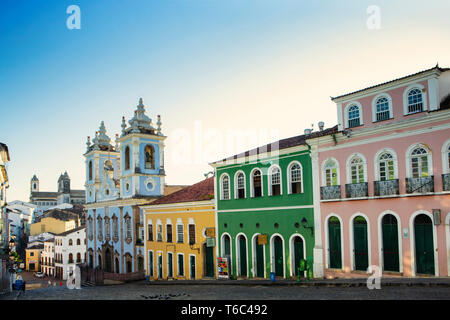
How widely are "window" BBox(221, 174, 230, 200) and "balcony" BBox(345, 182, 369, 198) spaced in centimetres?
901

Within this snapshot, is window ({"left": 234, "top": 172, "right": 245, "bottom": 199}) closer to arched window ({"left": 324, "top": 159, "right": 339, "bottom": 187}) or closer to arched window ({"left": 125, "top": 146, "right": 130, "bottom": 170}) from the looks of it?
arched window ({"left": 324, "top": 159, "right": 339, "bottom": 187})

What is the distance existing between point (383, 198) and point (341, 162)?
→ 280 cm

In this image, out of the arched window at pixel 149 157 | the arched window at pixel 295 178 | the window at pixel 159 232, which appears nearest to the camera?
the arched window at pixel 295 178

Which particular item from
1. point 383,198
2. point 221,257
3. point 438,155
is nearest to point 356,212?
point 383,198

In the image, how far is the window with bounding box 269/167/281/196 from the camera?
2525cm

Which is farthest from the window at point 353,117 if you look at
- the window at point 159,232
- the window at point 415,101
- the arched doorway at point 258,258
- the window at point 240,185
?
the window at point 159,232

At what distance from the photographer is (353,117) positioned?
21.8 meters

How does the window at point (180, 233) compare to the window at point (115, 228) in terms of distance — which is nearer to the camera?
the window at point (180, 233)

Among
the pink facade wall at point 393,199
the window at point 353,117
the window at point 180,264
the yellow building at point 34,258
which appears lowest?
the yellow building at point 34,258

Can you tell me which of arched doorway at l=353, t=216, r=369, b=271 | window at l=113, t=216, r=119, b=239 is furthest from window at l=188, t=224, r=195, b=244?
window at l=113, t=216, r=119, b=239

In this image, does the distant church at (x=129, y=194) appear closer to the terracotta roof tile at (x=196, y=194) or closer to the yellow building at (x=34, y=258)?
the terracotta roof tile at (x=196, y=194)

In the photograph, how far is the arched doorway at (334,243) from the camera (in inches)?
861

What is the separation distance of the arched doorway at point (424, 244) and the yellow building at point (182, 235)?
534 inches
